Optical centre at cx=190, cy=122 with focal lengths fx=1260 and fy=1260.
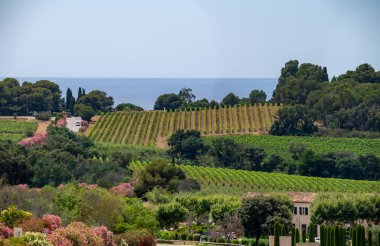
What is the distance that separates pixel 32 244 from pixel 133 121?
321ft

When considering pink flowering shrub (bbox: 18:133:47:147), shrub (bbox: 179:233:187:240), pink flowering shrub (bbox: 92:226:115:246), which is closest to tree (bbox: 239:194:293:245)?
shrub (bbox: 179:233:187:240)

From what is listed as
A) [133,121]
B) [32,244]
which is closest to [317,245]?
[32,244]

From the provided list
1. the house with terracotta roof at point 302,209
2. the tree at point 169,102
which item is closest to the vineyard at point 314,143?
the tree at point 169,102

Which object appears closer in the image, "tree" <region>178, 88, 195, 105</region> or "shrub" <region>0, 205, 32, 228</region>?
"shrub" <region>0, 205, 32, 228</region>

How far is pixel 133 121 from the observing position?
144375mm

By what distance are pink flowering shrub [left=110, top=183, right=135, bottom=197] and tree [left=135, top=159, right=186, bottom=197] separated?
680mm

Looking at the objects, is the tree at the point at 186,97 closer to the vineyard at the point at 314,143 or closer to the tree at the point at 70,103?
the tree at the point at 70,103

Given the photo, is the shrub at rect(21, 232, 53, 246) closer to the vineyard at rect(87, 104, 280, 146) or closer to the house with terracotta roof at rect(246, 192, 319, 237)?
the house with terracotta roof at rect(246, 192, 319, 237)

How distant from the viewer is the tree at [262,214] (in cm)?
7419

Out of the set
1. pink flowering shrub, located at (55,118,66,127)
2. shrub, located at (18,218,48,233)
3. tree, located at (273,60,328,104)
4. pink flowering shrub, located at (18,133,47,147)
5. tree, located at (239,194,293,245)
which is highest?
tree, located at (273,60,328,104)

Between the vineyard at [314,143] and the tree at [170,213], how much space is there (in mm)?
43471

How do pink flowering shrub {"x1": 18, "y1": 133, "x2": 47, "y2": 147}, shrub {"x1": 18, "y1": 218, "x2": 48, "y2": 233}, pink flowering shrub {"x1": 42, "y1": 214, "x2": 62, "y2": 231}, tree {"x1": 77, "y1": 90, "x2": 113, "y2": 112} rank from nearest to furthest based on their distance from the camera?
1. shrub {"x1": 18, "y1": 218, "x2": 48, "y2": 233}
2. pink flowering shrub {"x1": 42, "y1": 214, "x2": 62, "y2": 231}
3. pink flowering shrub {"x1": 18, "y1": 133, "x2": 47, "y2": 147}
4. tree {"x1": 77, "y1": 90, "x2": 113, "y2": 112}

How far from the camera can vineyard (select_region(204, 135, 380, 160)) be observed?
412ft

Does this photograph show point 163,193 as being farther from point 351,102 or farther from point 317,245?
point 351,102
